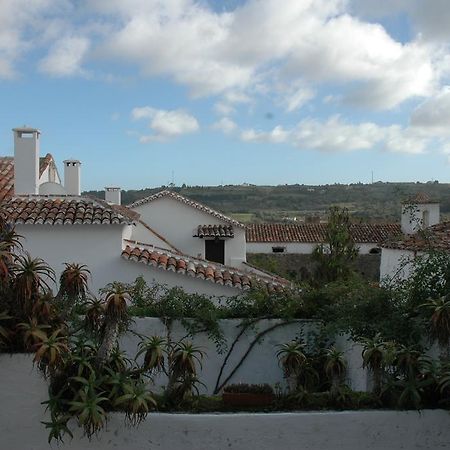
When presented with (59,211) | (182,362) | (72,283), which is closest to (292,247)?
(59,211)

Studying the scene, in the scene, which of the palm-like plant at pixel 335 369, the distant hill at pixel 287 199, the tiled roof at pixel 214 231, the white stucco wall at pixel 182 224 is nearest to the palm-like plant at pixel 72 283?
the palm-like plant at pixel 335 369

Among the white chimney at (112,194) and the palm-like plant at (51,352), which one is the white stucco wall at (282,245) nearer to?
the white chimney at (112,194)

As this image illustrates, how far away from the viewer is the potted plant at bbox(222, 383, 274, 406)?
254 inches

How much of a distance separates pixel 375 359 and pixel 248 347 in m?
2.25

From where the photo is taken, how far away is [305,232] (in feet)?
126

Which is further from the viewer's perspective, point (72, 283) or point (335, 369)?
point (72, 283)

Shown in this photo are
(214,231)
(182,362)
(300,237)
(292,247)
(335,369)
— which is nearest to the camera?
(182,362)

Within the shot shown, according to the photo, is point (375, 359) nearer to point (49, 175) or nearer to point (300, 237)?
point (49, 175)

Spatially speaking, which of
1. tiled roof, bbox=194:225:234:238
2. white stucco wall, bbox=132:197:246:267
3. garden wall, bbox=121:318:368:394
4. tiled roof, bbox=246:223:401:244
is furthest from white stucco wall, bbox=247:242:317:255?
garden wall, bbox=121:318:368:394

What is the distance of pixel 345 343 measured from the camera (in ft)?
25.6

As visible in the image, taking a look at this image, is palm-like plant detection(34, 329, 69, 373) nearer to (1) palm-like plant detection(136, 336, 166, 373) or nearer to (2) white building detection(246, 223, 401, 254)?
(1) palm-like plant detection(136, 336, 166, 373)

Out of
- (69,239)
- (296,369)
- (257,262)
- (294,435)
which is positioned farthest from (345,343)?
(257,262)

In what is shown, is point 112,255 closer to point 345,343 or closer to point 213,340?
point 213,340

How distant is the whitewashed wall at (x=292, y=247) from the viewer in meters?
37.3
